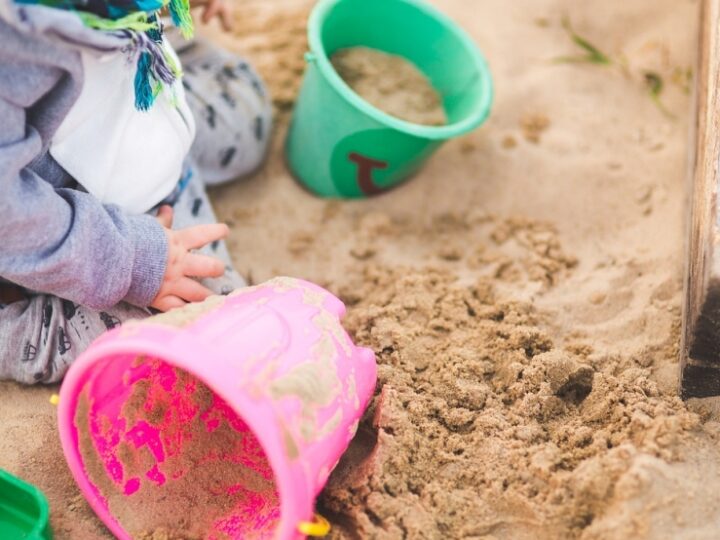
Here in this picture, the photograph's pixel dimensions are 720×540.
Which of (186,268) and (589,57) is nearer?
(186,268)

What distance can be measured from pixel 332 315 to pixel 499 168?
0.80 m

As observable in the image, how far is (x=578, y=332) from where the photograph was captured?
1.41 metres

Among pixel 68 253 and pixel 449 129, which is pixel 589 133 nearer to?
pixel 449 129

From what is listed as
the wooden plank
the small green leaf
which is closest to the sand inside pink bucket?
the wooden plank

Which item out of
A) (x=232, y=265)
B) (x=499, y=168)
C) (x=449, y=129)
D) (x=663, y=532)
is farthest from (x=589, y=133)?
(x=663, y=532)

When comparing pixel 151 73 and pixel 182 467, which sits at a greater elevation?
pixel 151 73

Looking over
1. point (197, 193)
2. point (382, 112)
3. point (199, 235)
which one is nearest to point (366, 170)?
point (382, 112)

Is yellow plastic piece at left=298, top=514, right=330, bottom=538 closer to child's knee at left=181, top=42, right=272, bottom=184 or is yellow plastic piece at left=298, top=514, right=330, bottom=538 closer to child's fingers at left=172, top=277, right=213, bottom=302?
child's fingers at left=172, top=277, right=213, bottom=302

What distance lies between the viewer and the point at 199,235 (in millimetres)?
1339

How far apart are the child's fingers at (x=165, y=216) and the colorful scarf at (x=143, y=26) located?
0.62 ft

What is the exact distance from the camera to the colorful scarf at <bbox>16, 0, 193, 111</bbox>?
105 cm

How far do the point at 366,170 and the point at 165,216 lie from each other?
1.59 feet

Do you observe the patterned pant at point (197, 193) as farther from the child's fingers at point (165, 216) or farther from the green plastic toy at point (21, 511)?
the green plastic toy at point (21, 511)

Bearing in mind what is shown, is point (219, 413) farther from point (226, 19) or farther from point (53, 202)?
point (226, 19)
